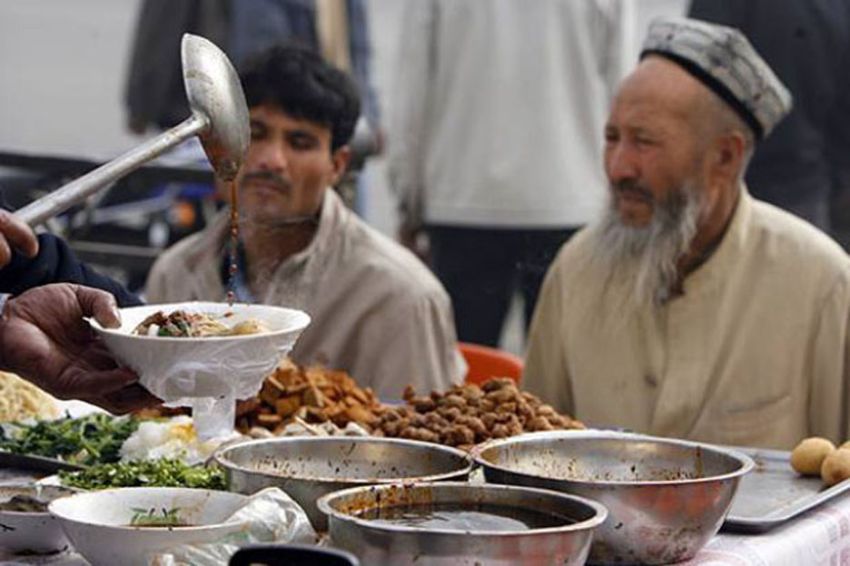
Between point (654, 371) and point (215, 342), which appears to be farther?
point (654, 371)

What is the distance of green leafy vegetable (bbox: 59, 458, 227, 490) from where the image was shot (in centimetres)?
277

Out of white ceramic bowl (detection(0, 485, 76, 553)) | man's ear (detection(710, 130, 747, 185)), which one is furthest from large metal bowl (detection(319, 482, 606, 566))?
man's ear (detection(710, 130, 747, 185))

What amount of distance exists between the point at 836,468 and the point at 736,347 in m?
1.18

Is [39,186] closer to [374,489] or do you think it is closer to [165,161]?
[165,161]

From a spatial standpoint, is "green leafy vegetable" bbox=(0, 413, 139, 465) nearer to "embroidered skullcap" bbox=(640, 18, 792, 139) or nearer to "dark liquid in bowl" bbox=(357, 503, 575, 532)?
"dark liquid in bowl" bbox=(357, 503, 575, 532)

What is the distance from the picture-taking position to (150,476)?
9.20 feet

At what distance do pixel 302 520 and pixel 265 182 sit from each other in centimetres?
235

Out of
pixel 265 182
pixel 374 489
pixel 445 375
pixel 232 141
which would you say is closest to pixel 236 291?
pixel 265 182

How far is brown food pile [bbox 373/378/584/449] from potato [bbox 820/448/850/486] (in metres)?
0.42

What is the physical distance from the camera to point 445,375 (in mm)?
4637

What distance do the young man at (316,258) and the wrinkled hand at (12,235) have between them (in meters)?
2.01

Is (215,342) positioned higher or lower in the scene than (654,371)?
higher

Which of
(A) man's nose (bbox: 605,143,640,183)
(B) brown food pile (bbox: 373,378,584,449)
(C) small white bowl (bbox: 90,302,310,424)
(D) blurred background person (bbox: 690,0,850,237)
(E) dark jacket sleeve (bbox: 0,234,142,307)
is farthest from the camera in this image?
(D) blurred background person (bbox: 690,0,850,237)

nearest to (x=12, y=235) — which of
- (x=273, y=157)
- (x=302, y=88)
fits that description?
(x=273, y=157)
